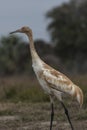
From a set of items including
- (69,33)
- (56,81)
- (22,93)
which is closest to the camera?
(56,81)

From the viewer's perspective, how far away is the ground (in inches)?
499

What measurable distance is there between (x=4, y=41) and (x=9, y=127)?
106ft

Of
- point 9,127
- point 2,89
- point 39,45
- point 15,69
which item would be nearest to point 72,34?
point 39,45

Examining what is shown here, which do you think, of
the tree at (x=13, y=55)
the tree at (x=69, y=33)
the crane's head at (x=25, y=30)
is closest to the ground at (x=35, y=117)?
the crane's head at (x=25, y=30)

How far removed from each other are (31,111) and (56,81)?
3061mm

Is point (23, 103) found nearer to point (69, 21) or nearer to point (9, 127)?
point (9, 127)

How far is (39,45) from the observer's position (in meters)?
48.1

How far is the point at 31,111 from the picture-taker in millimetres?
14727

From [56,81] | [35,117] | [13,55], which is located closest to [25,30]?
[56,81]

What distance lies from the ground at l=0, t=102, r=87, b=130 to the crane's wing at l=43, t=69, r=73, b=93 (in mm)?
Result: 929

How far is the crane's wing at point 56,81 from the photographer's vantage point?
38.5ft

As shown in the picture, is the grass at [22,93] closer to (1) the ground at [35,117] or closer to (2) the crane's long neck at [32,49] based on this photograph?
(1) the ground at [35,117]

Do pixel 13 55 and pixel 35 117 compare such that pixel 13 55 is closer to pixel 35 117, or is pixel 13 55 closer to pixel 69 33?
pixel 69 33

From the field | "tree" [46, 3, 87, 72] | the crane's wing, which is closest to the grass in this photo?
the field
